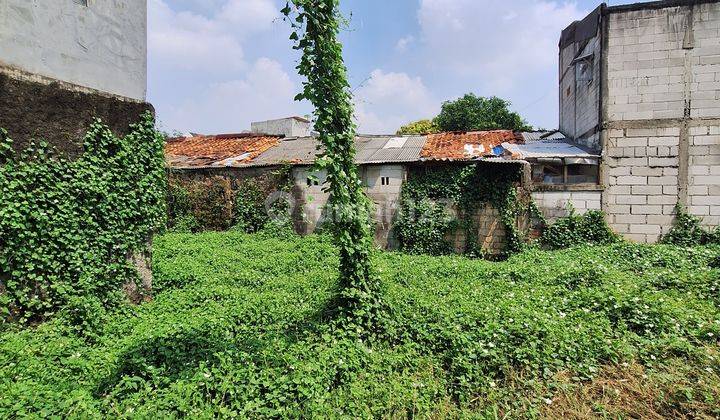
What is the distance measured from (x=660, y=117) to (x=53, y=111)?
39.9 ft

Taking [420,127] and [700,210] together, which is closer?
[700,210]

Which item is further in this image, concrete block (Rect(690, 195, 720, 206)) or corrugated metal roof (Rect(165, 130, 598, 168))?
corrugated metal roof (Rect(165, 130, 598, 168))

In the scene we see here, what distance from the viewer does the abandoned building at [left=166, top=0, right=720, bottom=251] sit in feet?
27.7

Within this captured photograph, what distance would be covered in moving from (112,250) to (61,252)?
0.66 m

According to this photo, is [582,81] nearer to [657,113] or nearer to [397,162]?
[657,113]

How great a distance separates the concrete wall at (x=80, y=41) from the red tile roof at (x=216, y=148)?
5206 mm

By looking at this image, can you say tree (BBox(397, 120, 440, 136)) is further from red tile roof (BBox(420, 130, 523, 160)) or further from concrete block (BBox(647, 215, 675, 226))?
concrete block (BBox(647, 215, 675, 226))

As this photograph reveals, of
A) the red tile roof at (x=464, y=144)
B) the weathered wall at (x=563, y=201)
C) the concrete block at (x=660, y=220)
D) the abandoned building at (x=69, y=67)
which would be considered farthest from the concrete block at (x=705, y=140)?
the abandoned building at (x=69, y=67)

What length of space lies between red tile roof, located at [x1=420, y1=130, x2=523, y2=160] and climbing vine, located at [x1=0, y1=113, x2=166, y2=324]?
671 cm

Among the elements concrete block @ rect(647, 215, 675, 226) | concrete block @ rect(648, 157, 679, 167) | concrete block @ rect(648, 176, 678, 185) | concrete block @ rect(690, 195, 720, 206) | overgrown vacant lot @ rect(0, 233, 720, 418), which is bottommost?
overgrown vacant lot @ rect(0, 233, 720, 418)

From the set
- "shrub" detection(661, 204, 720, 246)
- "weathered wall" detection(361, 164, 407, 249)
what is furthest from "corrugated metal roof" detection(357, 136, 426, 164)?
"shrub" detection(661, 204, 720, 246)

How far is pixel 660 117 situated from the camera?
8.66 metres

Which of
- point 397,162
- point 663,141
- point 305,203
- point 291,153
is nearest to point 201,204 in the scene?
point 291,153

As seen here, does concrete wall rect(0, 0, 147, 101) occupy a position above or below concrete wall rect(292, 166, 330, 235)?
above
